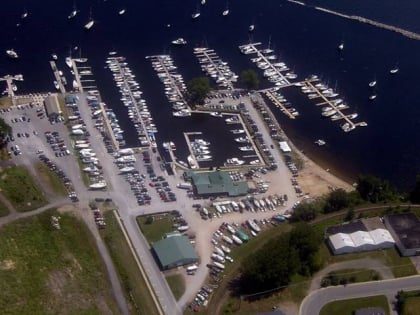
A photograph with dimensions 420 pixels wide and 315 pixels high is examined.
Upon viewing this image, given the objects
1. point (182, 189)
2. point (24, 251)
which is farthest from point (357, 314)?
point (24, 251)

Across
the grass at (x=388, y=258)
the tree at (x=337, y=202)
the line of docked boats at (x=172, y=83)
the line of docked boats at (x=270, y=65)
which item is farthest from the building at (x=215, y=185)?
the line of docked boats at (x=270, y=65)

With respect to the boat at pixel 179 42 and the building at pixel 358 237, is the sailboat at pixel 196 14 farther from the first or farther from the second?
the building at pixel 358 237

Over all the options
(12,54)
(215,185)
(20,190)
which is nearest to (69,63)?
(12,54)

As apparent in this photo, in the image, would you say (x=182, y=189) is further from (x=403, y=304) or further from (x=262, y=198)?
(x=403, y=304)

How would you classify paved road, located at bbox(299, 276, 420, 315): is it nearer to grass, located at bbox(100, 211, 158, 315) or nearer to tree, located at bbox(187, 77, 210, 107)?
grass, located at bbox(100, 211, 158, 315)

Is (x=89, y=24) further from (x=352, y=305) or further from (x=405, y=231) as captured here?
(x=352, y=305)
